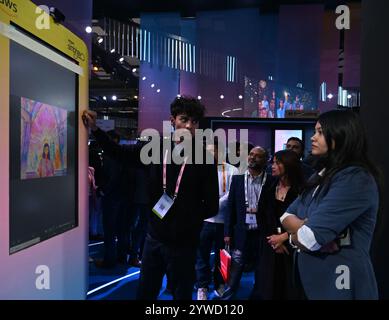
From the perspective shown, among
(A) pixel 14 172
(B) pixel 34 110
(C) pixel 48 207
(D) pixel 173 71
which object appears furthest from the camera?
(D) pixel 173 71

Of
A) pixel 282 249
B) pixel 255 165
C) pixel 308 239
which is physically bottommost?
pixel 282 249

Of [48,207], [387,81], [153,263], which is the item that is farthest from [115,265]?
[387,81]

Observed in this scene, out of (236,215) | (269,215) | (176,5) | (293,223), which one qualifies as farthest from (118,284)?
(176,5)

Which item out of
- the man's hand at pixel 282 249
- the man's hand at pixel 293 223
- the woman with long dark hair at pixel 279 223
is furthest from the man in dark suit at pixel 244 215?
the man's hand at pixel 293 223

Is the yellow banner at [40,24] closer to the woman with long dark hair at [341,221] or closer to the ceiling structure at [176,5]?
the woman with long dark hair at [341,221]

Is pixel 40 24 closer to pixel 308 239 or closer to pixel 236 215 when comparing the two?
pixel 308 239

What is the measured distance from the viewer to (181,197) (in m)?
1.94

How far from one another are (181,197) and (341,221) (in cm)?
89

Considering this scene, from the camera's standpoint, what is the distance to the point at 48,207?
5.09ft

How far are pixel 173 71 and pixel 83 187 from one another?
5824 mm

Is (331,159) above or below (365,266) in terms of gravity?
above

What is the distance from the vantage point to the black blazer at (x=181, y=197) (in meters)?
1.90
